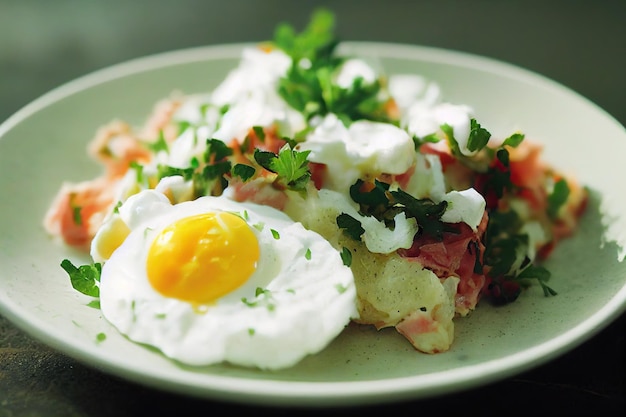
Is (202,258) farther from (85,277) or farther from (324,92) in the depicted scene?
(324,92)

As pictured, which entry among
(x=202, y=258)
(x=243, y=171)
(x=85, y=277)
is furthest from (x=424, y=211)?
(x=85, y=277)

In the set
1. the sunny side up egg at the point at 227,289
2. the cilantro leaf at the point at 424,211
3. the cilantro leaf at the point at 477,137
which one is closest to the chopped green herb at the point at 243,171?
the sunny side up egg at the point at 227,289

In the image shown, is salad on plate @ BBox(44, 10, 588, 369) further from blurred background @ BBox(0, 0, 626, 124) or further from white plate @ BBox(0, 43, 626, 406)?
blurred background @ BBox(0, 0, 626, 124)

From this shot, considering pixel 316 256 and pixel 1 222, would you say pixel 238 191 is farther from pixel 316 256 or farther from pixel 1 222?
pixel 1 222

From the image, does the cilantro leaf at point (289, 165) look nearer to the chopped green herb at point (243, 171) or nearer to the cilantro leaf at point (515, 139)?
the chopped green herb at point (243, 171)

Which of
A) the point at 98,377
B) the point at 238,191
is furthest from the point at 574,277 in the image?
the point at 98,377

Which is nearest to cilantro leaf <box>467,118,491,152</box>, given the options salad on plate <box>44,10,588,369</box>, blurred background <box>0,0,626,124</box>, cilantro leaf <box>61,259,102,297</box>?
salad on plate <box>44,10,588,369</box>
